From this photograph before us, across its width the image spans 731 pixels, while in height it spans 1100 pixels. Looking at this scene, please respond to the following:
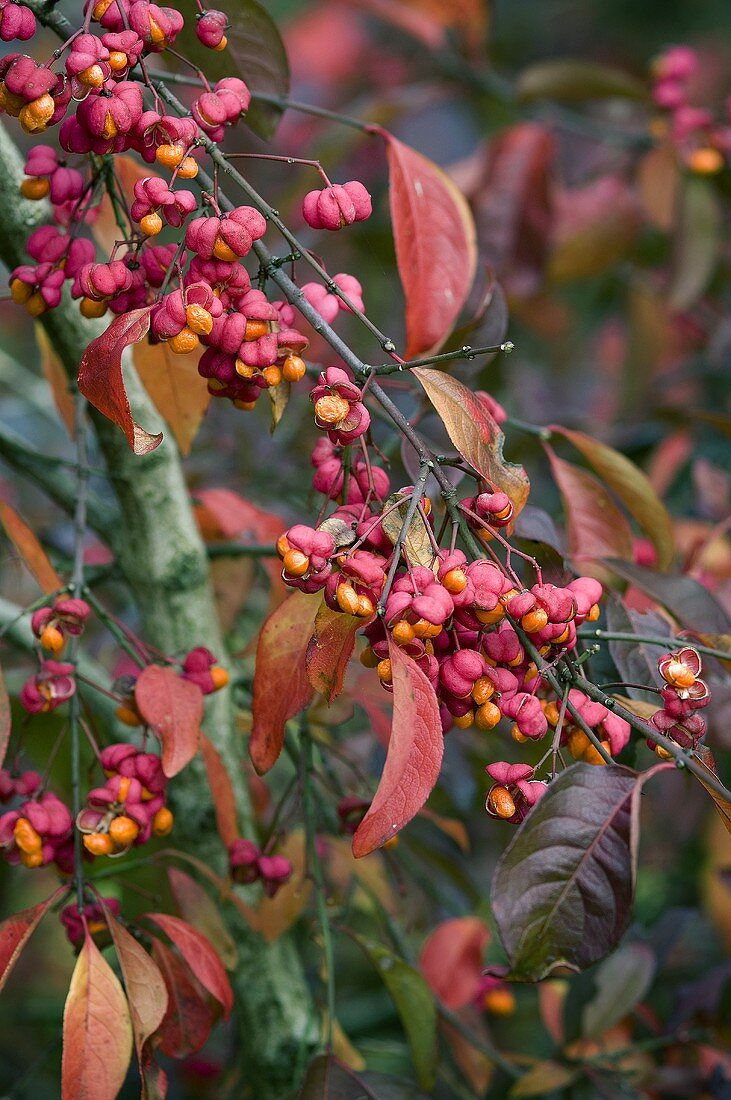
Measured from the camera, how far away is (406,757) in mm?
596

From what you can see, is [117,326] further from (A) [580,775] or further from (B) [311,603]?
(A) [580,775]

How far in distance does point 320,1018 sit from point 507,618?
63 centimetres

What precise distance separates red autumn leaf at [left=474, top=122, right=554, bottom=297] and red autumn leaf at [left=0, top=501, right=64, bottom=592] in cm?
96

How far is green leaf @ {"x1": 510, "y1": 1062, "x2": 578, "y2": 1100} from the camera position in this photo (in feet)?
3.78

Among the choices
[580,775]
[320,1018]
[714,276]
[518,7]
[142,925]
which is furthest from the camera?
[518,7]

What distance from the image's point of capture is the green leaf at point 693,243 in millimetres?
1560

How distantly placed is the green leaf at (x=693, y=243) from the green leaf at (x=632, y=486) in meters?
0.64

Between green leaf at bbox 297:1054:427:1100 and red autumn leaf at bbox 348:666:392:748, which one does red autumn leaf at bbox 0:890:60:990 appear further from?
red autumn leaf at bbox 348:666:392:748

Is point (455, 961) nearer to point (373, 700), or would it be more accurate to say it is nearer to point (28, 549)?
point (373, 700)

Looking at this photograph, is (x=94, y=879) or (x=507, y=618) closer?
(x=507, y=618)

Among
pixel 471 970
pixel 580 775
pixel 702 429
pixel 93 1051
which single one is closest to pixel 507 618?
pixel 580 775

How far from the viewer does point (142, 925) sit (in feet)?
3.10

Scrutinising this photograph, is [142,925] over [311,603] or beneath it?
beneath

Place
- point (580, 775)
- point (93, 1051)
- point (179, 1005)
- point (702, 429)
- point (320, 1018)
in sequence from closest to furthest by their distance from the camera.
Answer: point (580, 775) → point (93, 1051) → point (179, 1005) → point (320, 1018) → point (702, 429)
